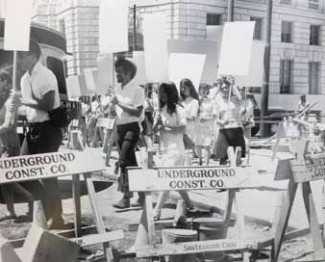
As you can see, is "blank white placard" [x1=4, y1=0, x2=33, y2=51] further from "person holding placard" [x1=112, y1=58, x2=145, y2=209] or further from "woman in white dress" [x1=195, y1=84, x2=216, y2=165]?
"woman in white dress" [x1=195, y1=84, x2=216, y2=165]

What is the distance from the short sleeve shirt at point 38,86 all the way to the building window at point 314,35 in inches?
60.7

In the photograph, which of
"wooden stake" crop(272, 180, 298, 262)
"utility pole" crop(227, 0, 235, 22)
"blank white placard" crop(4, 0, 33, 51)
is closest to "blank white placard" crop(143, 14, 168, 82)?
"utility pole" crop(227, 0, 235, 22)

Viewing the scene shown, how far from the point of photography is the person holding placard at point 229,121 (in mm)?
2885

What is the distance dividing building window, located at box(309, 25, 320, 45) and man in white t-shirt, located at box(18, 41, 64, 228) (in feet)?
5.06

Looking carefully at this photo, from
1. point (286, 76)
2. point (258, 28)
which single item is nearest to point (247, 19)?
point (258, 28)

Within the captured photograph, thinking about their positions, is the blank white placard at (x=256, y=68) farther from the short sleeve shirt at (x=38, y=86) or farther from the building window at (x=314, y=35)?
the short sleeve shirt at (x=38, y=86)

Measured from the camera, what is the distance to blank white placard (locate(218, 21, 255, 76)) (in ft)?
9.17

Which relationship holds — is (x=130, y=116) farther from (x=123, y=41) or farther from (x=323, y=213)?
(x=323, y=213)

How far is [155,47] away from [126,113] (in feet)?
1.30

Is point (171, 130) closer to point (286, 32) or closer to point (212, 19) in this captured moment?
point (212, 19)

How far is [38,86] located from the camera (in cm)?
254

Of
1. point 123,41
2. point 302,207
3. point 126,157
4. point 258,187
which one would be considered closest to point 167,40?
point 123,41

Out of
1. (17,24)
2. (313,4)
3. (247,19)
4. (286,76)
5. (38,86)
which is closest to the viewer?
(17,24)

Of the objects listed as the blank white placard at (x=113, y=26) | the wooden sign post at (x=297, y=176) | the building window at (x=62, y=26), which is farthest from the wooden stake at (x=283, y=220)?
the building window at (x=62, y=26)
